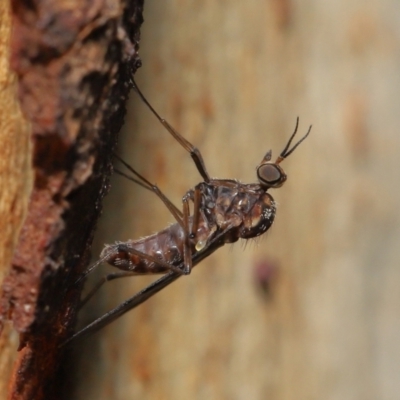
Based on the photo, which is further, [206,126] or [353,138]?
[353,138]

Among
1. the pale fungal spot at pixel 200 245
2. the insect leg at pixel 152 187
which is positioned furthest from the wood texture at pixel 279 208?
the pale fungal spot at pixel 200 245

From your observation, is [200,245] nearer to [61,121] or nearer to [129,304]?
[129,304]

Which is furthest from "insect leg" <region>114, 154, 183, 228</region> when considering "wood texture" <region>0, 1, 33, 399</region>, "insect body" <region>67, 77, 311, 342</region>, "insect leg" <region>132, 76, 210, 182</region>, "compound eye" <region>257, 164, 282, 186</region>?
"wood texture" <region>0, 1, 33, 399</region>

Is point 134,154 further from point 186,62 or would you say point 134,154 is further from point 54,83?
point 54,83

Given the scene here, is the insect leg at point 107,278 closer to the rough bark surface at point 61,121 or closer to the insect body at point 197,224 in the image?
the insect body at point 197,224

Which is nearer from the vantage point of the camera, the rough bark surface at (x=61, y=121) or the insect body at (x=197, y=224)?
the rough bark surface at (x=61, y=121)

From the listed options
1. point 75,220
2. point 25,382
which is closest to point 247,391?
point 25,382

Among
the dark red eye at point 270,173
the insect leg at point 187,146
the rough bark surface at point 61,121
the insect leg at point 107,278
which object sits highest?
the insect leg at point 187,146

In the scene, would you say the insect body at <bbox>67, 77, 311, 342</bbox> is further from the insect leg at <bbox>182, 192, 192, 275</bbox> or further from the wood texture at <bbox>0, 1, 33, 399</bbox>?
the wood texture at <bbox>0, 1, 33, 399</bbox>
